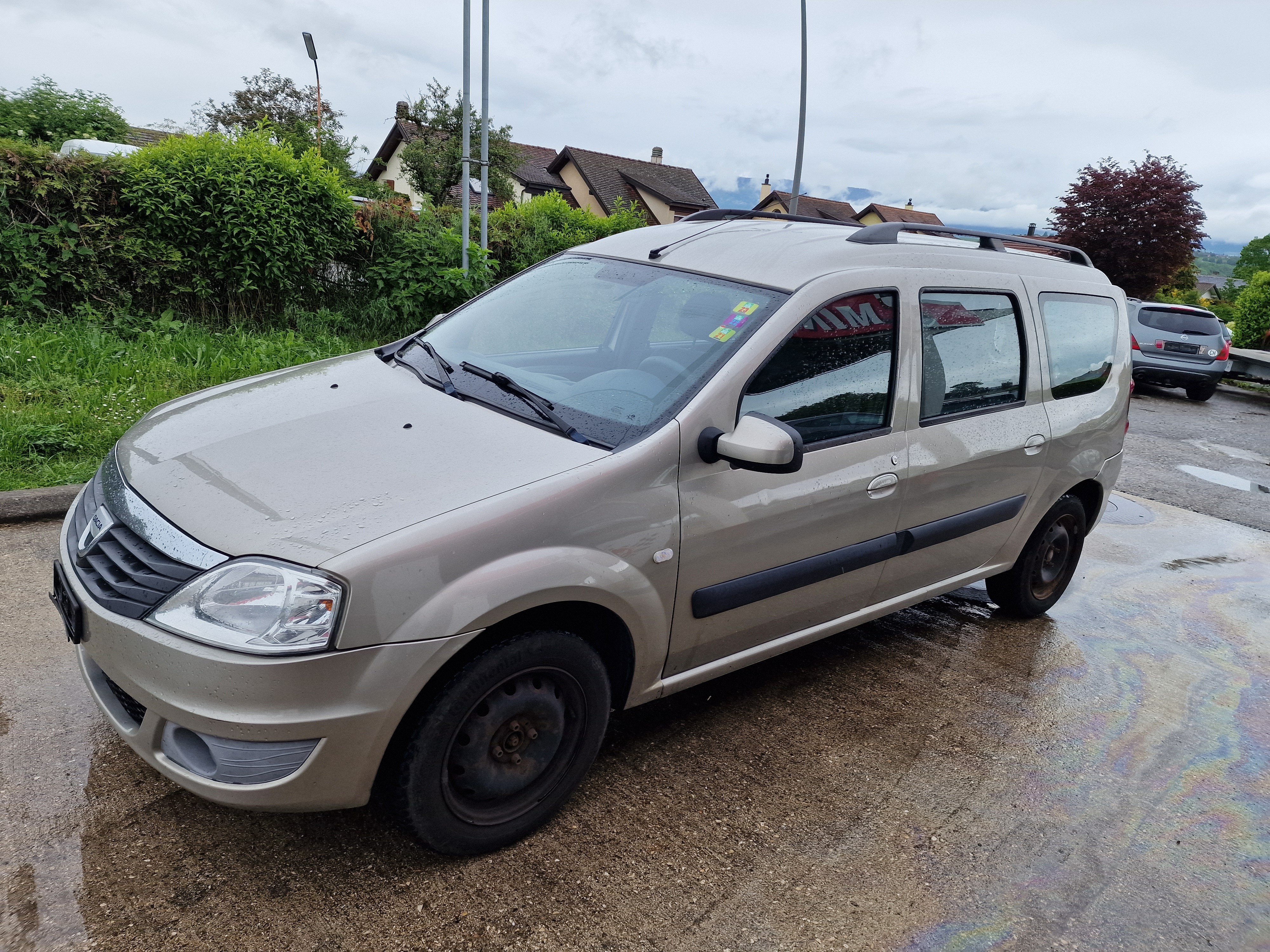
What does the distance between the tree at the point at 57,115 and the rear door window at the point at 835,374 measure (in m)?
15.4

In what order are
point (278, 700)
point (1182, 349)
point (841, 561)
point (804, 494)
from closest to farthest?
point (278, 700) < point (804, 494) < point (841, 561) < point (1182, 349)

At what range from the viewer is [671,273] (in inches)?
131

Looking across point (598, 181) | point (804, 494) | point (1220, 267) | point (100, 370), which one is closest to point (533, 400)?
point (804, 494)

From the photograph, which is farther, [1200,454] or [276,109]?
[276,109]

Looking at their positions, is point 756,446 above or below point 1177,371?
above

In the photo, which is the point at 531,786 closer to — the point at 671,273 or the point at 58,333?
the point at 671,273

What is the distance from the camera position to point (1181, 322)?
14.9 m

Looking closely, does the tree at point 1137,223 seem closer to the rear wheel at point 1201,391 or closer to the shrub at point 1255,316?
the shrub at point 1255,316

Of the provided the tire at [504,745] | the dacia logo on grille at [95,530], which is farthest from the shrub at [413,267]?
the tire at [504,745]

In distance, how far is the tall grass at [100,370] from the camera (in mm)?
5176

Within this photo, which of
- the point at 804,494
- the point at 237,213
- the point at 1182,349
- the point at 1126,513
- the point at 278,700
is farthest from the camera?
the point at 1182,349

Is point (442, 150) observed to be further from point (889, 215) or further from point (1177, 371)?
point (889, 215)

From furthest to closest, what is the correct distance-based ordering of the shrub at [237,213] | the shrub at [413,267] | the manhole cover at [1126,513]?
the shrub at [413,267] < the shrub at [237,213] < the manhole cover at [1126,513]

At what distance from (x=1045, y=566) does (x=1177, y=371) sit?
1189 cm
